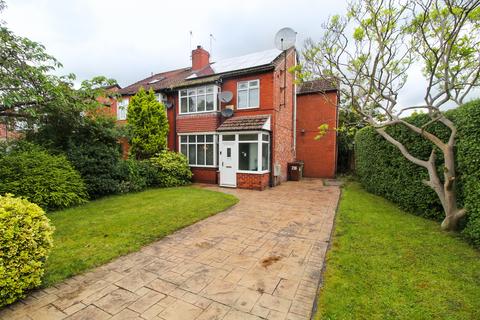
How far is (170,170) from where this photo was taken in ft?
37.1

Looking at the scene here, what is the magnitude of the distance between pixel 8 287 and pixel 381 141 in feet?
33.4

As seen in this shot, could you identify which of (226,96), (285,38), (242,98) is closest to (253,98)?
(242,98)

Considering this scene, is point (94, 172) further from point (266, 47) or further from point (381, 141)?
point (266, 47)

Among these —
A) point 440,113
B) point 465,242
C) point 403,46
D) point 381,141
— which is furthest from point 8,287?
point 381,141

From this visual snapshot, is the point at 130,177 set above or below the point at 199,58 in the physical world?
below

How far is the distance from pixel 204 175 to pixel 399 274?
10.0 meters

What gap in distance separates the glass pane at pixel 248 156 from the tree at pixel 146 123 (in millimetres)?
4668

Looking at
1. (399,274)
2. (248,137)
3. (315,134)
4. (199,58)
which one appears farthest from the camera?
(199,58)

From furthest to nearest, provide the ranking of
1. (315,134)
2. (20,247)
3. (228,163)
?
(315,134) → (228,163) → (20,247)

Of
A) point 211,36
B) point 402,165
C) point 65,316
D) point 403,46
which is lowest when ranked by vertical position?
point 65,316

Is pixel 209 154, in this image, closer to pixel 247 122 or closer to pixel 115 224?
pixel 247 122

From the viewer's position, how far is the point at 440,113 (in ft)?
16.4

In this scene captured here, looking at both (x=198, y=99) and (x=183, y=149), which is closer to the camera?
(x=198, y=99)

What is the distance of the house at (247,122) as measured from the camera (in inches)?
417
